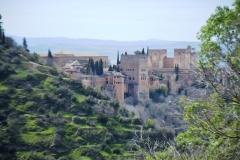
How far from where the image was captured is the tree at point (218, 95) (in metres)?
6.96

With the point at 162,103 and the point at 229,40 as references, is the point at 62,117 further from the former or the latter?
the point at 229,40

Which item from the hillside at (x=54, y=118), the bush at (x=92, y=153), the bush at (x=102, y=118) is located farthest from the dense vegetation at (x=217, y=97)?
the bush at (x=102, y=118)

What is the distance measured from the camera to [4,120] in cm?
3438

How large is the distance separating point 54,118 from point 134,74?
21.4 m

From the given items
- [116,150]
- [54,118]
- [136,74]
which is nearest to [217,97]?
[116,150]

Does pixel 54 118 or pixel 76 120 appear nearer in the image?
pixel 54 118

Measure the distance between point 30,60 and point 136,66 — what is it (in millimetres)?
14440

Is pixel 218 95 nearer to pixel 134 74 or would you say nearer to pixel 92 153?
pixel 92 153

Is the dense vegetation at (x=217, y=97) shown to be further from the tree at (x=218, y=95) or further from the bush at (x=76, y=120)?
the bush at (x=76, y=120)

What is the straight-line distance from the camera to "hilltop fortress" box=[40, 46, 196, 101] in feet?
174

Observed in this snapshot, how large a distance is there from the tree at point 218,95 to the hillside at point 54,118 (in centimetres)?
2068

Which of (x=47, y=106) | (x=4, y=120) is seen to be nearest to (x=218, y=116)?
(x=4, y=120)

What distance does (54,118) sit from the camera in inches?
1438

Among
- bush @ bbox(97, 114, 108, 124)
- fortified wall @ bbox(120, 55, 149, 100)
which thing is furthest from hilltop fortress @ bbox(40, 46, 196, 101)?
bush @ bbox(97, 114, 108, 124)
